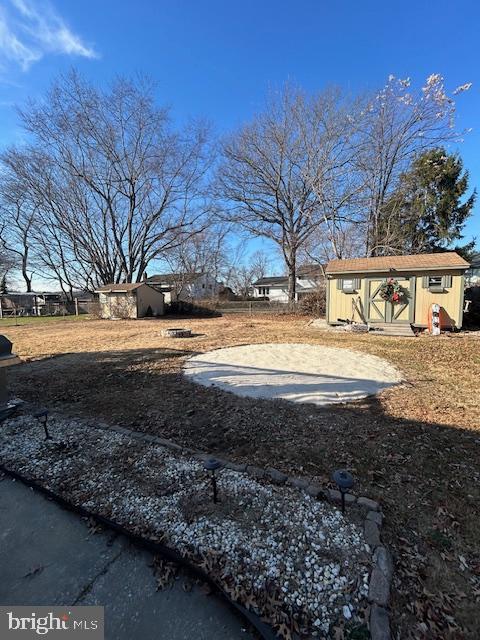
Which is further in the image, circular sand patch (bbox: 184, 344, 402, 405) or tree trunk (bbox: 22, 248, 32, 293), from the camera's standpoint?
tree trunk (bbox: 22, 248, 32, 293)

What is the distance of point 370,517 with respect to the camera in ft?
6.38

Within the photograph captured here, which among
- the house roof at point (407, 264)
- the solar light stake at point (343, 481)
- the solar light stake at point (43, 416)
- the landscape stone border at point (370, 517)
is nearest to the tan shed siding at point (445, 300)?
the house roof at point (407, 264)

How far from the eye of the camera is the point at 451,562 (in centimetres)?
168

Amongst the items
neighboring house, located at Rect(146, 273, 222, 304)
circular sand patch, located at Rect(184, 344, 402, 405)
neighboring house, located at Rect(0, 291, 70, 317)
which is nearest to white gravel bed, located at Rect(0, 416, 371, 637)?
circular sand patch, located at Rect(184, 344, 402, 405)

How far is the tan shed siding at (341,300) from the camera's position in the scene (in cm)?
1159

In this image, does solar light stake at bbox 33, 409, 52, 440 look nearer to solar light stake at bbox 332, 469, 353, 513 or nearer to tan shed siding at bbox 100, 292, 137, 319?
solar light stake at bbox 332, 469, 353, 513

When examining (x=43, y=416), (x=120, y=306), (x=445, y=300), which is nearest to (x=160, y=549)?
(x=43, y=416)

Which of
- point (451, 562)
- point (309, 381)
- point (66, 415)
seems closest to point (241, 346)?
point (309, 381)

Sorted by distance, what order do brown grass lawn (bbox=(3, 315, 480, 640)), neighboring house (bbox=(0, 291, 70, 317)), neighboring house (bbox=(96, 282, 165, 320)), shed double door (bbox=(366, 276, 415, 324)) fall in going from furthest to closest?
neighboring house (bbox=(0, 291, 70, 317)) → neighboring house (bbox=(96, 282, 165, 320)) → shed double door (bbox=(366, 276, 415, 324)) → brown grass lawn (bbox=(3, 315, 480, 640))

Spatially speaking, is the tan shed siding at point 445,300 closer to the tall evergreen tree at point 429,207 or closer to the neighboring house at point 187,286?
the tall evergreen tree at point 429,207

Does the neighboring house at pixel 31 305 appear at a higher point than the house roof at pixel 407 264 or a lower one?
lower

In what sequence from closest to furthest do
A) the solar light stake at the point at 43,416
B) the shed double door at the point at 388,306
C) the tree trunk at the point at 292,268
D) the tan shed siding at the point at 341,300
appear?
the solar light stake at the point at 43,416 → the shed double door at the point at 388,306 → the tan shed siding at the point at 341,300 → the tree trunk at the point at 292,268

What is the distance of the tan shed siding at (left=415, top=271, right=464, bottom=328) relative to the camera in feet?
32.8

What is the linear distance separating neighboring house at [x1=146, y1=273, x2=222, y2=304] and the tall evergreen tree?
1645cm
